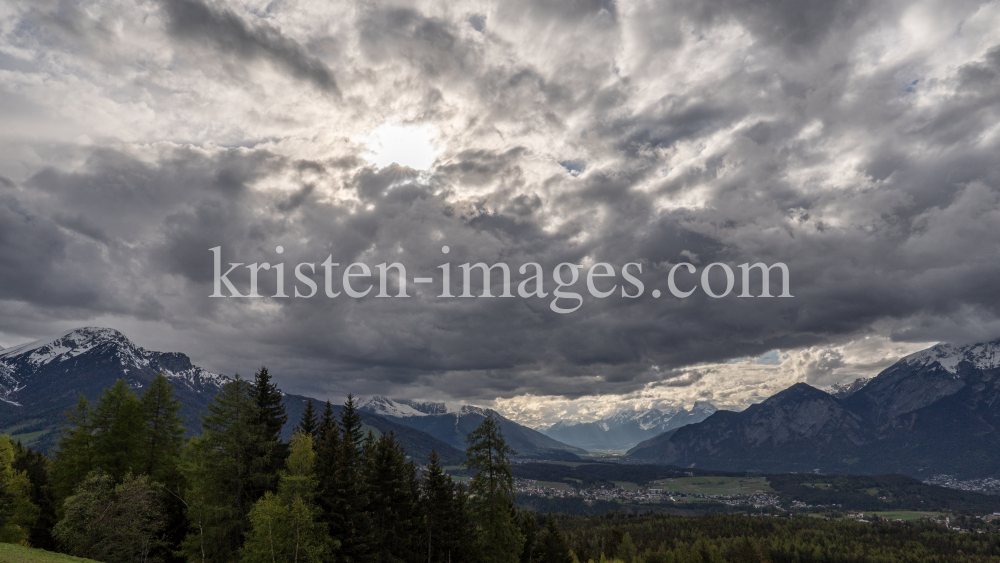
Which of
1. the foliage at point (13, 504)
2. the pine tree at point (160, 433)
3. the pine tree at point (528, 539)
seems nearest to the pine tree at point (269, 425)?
the pine tree at point (160, 433)

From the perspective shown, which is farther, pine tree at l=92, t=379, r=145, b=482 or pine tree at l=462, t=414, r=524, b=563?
pine tree at l=92, t=379, r=145, b=482

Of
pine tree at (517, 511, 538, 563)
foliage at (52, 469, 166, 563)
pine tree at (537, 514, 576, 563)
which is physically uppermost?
foliage at (52, 469, 166, 563)

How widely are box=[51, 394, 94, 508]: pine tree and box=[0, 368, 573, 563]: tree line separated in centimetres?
16

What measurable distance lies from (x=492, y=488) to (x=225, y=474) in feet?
90.0

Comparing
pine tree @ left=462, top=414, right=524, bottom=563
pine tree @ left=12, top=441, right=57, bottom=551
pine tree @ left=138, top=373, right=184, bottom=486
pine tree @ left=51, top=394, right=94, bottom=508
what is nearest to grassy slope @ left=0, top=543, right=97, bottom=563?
pine tree @ left=51, top=394, right=94, bottom=508

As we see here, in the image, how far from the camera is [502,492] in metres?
58.1

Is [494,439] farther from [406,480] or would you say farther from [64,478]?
[64,478]

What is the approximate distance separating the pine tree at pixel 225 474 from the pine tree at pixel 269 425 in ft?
1.46

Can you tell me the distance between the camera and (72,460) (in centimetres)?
5778

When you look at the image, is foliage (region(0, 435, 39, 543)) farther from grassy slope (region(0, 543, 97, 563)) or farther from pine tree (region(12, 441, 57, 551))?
grassy slope (region(0, 543, 97, 563))

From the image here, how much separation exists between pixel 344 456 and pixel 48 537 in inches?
1808

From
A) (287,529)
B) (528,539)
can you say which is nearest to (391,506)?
(287,529)

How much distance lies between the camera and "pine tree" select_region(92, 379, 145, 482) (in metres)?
58.5

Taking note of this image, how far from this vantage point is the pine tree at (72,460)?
57.7 metres
